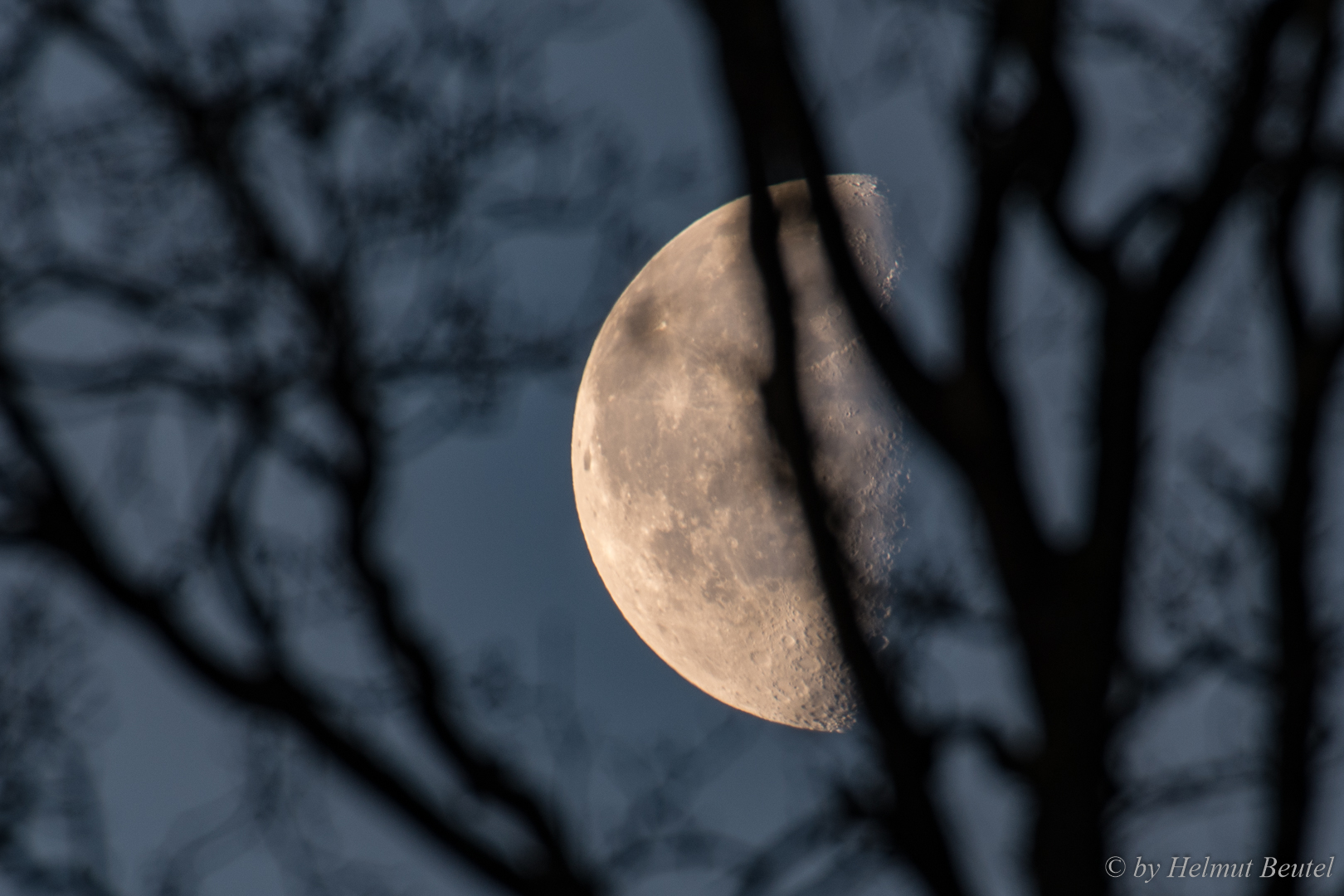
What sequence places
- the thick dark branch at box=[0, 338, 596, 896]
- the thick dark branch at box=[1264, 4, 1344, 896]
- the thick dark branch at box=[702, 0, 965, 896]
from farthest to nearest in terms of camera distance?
the thick dark branch at box=[1264, 4, 1344, 896] → the thick dark branch at box=[0, 338, 596, 896] → the thick dark branch at box=[702, 0, 965, 896]

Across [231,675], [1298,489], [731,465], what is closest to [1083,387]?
[1298,489]

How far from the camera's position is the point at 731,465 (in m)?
4.45

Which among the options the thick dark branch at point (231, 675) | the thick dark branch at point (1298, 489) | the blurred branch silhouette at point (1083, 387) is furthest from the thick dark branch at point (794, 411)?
the thick dark branch at point (1298, 489)

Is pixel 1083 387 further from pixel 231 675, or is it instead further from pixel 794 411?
pixel 231 675

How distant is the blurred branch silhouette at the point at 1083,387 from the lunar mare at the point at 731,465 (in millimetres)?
86

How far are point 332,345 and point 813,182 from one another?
1327mm

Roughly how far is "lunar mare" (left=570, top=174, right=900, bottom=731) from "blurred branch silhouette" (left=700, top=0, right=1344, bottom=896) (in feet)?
0.28

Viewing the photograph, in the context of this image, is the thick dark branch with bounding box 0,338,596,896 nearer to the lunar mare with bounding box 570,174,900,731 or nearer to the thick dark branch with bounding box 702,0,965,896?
the thick dark branch with bounding box 702,0,965,896

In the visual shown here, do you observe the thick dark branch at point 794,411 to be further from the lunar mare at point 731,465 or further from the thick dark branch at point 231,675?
the thick dark branch at point 231,675

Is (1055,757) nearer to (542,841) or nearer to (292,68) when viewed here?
(542,841)

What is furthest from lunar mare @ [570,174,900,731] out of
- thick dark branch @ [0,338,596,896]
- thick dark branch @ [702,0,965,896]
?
thick dark branch @ [0,338,596,896]

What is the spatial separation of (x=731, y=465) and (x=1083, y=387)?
9.06ft

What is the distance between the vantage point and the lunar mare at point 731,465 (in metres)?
1.75

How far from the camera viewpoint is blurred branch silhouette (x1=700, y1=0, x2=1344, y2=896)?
1312 mm
